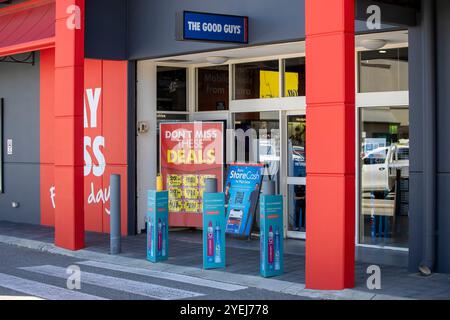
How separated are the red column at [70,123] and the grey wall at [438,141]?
5.83 meters

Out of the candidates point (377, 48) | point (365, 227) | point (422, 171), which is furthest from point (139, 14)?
point (422, 171)

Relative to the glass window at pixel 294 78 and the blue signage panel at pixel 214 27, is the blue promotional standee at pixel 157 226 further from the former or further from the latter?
the glass window at pixel 294 78

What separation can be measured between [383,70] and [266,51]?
2.26 meters

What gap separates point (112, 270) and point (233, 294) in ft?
8.70

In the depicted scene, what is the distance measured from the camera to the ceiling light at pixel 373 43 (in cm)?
1202

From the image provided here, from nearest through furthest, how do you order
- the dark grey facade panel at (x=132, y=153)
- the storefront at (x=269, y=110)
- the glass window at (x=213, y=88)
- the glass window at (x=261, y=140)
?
the storefront at (x=269, y=110) → the glass window at (x=261, y=140) → the dark grey facade panel at (x=132, y=153) → the glass window at (x=213, y=88)

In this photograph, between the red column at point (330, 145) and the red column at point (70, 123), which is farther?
the red column at point (70, 123)

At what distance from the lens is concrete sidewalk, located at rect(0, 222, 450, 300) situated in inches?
366

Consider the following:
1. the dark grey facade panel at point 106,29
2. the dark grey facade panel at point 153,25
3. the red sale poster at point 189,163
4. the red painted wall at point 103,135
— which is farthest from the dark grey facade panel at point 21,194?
the dark grey facade panel at point 153,25

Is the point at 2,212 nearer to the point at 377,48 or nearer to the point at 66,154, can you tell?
the point at 66,154

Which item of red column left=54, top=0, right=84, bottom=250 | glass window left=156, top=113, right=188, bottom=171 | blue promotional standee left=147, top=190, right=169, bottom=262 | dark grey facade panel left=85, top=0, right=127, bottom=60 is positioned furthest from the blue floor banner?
dark grey facade panel left=85, top=0, right=127, bottom=60

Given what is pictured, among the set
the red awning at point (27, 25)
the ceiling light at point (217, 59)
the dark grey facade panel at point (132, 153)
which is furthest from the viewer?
Answer: the dark grey facade panel at point (132, 153)

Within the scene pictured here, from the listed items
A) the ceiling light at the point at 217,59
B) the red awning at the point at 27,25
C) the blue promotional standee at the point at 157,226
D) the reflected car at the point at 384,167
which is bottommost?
the blue promotional standee at the point at 157,226

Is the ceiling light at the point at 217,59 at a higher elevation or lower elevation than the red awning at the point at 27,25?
lower
